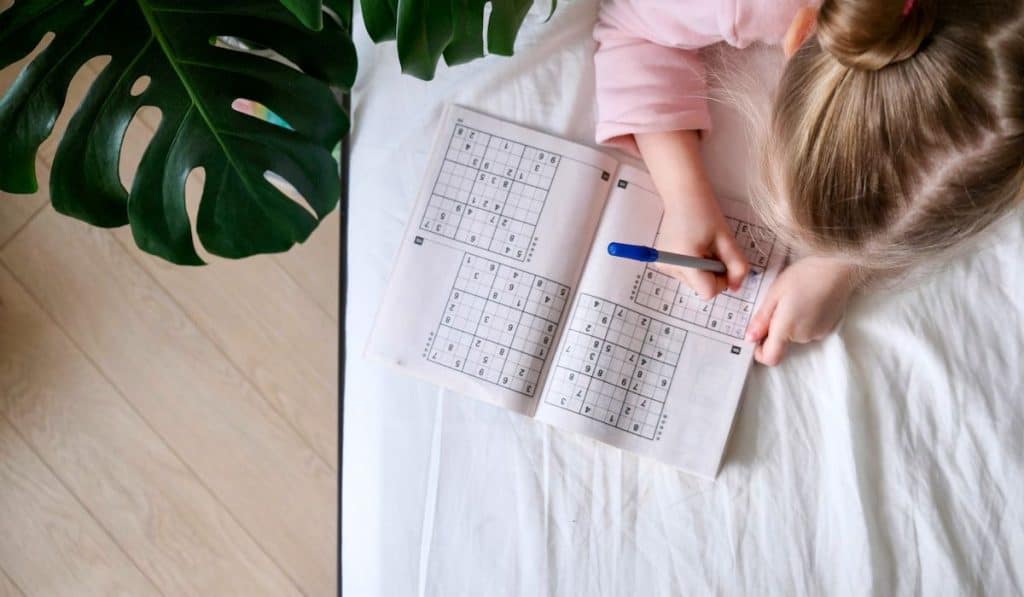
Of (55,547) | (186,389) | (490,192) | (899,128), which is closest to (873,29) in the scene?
(899,128)

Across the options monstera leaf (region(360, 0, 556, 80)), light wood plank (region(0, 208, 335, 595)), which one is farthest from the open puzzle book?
light wood plank (region(0, 208, 335, 595))

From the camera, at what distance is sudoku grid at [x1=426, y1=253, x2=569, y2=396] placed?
2.42 ft

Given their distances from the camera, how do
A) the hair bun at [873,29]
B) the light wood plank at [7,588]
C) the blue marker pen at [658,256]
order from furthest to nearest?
the light wood plank at [7,588] → the blue marker pen at [658,256] → the hair bun at [873,29]

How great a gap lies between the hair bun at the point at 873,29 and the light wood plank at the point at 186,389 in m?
0.81

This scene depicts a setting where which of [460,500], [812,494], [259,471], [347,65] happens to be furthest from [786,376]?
[259,471]

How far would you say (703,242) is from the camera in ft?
2.37

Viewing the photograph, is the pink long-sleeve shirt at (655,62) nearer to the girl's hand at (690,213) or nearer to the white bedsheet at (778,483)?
the girl's hand at (690,213)

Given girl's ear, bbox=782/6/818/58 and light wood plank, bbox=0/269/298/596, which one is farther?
light wood plank, bbox=0/269/298/596

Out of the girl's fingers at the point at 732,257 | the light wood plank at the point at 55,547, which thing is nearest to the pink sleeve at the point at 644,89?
the girl's fingers at the point at 732,257

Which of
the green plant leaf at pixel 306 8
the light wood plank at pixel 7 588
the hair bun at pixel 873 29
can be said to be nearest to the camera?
the hair bun at pixel 873 29

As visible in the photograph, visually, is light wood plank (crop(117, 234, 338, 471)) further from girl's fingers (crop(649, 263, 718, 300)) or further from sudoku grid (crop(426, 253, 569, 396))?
girl's fingers (crop(649, 263, 718, 300))

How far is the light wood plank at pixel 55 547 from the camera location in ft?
3.32

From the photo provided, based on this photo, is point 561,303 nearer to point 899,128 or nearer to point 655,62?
point 655,62

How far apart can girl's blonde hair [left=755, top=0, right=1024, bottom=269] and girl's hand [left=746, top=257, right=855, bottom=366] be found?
0.33 ft
